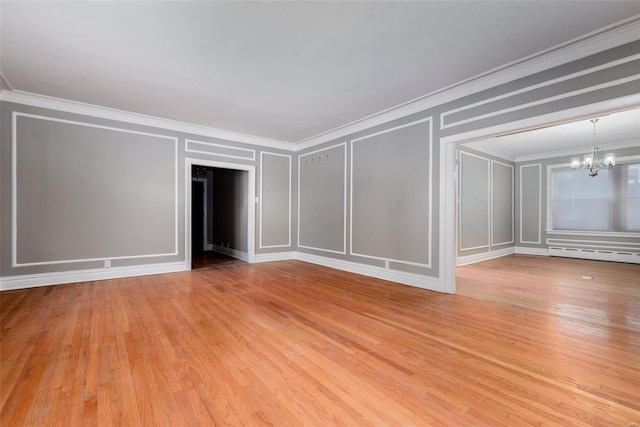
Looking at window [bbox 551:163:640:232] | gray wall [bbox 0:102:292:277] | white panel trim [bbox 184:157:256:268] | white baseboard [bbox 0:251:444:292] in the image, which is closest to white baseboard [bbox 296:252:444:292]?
white baseboard [bbox 0:251:444:292]

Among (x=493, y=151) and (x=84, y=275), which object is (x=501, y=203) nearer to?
(x=493, y=151)

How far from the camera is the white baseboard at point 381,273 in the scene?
3.96 meters

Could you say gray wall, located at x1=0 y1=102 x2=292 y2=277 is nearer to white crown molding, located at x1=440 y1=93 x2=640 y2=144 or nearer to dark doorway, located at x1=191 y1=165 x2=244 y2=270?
dark doorway, located at x1=191 y1=165 x2=244 y2=270

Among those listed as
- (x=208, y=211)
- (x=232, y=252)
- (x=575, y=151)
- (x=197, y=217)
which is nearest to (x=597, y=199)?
(x=575, y=151)

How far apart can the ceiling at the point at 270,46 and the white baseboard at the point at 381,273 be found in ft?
Result: 8.47

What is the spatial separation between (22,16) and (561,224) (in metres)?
10.2

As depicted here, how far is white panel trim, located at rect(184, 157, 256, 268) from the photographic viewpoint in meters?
5.16

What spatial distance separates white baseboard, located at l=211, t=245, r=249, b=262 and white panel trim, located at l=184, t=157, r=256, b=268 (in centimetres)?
12

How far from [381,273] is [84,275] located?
15.2ft

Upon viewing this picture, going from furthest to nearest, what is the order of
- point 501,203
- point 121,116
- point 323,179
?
point 501,203 < point 323,179 < point 121,116

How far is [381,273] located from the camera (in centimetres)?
463

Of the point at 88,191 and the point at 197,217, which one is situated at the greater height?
the point at 88,191

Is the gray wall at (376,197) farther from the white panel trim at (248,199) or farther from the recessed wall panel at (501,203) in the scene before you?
the recessed wall panel at (501,203)

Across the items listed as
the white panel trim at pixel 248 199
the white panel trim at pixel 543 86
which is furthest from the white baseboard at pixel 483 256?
the white panel trim at pixel 248 199
